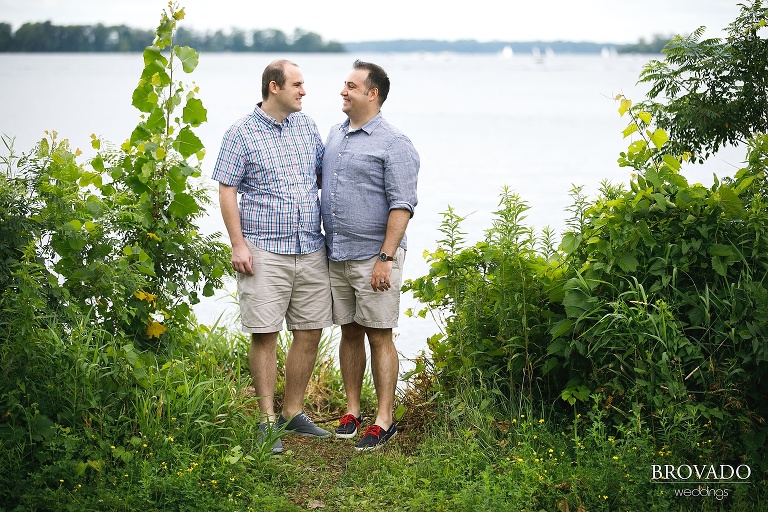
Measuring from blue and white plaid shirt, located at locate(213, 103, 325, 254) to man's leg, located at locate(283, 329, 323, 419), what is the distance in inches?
20.9

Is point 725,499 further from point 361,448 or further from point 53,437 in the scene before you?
point 53,437

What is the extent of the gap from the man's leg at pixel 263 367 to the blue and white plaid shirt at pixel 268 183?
0.52 metres

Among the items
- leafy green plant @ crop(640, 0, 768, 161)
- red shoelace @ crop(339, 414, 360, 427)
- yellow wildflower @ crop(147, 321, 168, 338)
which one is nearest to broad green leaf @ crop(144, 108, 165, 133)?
yellow wildflower @ crop(147, 321, 168, 338)

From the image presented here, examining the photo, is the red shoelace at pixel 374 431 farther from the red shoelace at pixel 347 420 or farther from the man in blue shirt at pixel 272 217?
the man in blue shirt at pixel 272 217

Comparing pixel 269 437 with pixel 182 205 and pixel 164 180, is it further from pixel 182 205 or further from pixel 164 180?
pixel 164 180

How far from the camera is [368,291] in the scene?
5027mm

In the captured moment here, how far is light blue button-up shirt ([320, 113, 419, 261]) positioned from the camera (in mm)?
4953

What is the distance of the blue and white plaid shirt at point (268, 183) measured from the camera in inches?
193

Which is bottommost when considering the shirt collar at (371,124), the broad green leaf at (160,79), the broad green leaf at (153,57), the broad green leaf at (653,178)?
the broad green leaf at (653,178)

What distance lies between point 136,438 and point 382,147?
2032 mm

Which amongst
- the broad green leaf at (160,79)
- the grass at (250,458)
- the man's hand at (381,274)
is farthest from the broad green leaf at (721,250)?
the broad green leaf at (160,79)

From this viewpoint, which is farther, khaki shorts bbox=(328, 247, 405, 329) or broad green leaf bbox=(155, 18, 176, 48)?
khaki shorts bbox=(328, 247, 405, 329)

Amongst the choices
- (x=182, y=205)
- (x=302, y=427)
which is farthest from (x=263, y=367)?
(x=182, y=205)

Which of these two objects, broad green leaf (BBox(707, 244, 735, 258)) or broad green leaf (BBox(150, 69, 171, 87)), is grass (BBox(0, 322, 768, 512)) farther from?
broad green leaf (BBox(150, 69, 171, 87))
